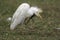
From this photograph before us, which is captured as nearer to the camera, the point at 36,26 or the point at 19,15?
the point at 19,15

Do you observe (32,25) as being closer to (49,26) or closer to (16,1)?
(49,26)

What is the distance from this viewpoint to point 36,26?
35.3 ft

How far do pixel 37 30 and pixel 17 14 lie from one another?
36.7 inches

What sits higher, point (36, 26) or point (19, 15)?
point (19, 15)

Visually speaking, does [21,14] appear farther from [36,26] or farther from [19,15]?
[36,26]

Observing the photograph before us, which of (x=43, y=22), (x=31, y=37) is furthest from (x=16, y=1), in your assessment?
(x=31, y=37)

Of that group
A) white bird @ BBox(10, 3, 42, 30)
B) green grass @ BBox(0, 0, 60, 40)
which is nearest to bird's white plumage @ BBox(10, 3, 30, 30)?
white bird @ BBox(10, 3, 42, 30)

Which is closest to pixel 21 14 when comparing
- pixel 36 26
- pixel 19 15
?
pixel 19 15

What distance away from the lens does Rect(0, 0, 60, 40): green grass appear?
9.25 meters

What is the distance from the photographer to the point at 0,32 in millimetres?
9695

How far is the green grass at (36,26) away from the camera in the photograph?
9.25 metres

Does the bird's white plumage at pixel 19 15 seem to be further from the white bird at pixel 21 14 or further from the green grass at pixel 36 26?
the green grass at pixel 36 26

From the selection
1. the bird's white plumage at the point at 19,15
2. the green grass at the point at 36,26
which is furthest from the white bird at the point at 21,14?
the green grass at the point at 36,26

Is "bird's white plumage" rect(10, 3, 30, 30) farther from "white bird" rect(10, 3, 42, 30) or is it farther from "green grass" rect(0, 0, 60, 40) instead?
"green grass" rect(0, 0, 60, 40)
